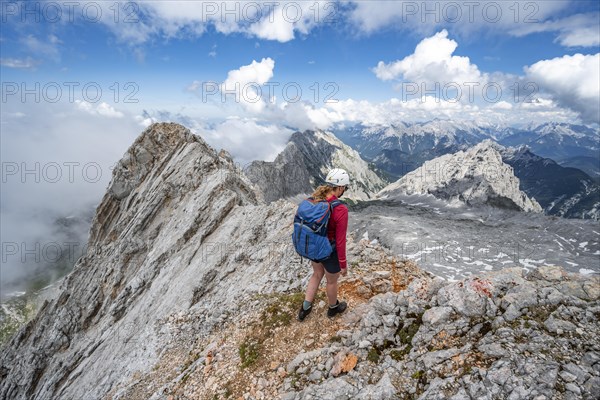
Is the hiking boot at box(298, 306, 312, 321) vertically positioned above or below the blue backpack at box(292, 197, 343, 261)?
below

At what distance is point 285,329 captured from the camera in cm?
1188

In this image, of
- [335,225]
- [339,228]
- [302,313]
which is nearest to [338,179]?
[335,225]

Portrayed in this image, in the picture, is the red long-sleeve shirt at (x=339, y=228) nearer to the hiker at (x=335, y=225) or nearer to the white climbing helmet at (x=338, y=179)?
the hiker at (x=335, y=225)

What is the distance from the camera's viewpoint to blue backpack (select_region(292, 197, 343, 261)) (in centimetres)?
986

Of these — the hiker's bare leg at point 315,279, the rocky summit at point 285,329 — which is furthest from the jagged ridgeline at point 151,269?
the hiker's bare leg at point 315,279

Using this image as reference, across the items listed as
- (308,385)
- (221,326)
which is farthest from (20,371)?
(308,385)

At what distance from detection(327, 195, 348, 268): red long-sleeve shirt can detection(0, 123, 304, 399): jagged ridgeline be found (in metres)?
6.38

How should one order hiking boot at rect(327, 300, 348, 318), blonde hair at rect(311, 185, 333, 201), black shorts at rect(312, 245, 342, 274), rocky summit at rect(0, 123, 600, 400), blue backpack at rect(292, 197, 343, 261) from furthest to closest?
1. hiking boot at rect(327, 300, 348, 318)
2. black shorts at rect(312, 245, 342, 274)
3. blonde hair at rect(311, 185, 333, 201)
4. blue backpack at rect(292, 197, 343, 261)
5. rocky summit at rect(0, 123, 600, 400)

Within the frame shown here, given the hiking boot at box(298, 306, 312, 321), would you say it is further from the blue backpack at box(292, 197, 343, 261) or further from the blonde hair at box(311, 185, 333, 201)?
the blonde hair at box(311, 185, 333, 201)

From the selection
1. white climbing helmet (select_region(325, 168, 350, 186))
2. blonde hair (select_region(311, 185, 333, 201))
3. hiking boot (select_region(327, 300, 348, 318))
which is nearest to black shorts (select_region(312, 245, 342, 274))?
hiking boot (select_region(327, 300, 348, 318))

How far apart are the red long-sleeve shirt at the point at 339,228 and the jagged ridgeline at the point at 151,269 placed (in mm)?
6380

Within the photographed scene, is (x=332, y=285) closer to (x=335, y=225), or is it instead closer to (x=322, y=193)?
(x=335, y=225)

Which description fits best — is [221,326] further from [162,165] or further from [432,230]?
[432,230]

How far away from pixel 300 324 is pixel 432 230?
199518 millimetres
